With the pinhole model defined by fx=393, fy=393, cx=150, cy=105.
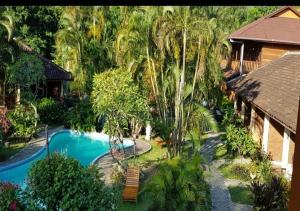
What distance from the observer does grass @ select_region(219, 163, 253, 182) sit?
14891 millimetres

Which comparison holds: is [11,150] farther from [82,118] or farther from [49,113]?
[49,113]

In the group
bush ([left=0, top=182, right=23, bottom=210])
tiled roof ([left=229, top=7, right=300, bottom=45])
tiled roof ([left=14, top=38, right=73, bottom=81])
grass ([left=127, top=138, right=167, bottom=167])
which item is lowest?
grass ([left=127, top=138, right=167, bottom=167])

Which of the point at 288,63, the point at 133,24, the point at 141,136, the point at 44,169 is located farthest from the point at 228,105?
the point at 44,169

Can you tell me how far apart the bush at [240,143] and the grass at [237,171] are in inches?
38.6

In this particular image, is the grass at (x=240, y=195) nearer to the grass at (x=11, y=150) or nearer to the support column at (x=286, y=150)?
the support column at (x=286, y=150)

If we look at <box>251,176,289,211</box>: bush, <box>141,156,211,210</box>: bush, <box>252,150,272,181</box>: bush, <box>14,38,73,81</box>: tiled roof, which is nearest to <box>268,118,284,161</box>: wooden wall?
<box>252,150,272,181</box>: bush

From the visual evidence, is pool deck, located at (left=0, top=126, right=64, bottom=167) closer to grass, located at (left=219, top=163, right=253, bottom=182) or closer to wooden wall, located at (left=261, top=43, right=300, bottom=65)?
grass, located at (left=219, top=163, right=253, bottom=182)

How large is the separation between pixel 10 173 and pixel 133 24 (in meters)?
8.42

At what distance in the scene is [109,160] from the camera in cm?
1725

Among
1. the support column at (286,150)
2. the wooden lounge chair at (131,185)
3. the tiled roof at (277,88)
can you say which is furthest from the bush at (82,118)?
the support column at (286,150)

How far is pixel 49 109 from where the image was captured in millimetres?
23312

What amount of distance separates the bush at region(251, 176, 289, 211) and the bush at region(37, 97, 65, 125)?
48.2 feet

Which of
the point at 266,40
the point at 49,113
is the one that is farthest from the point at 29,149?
the point at 266,40
